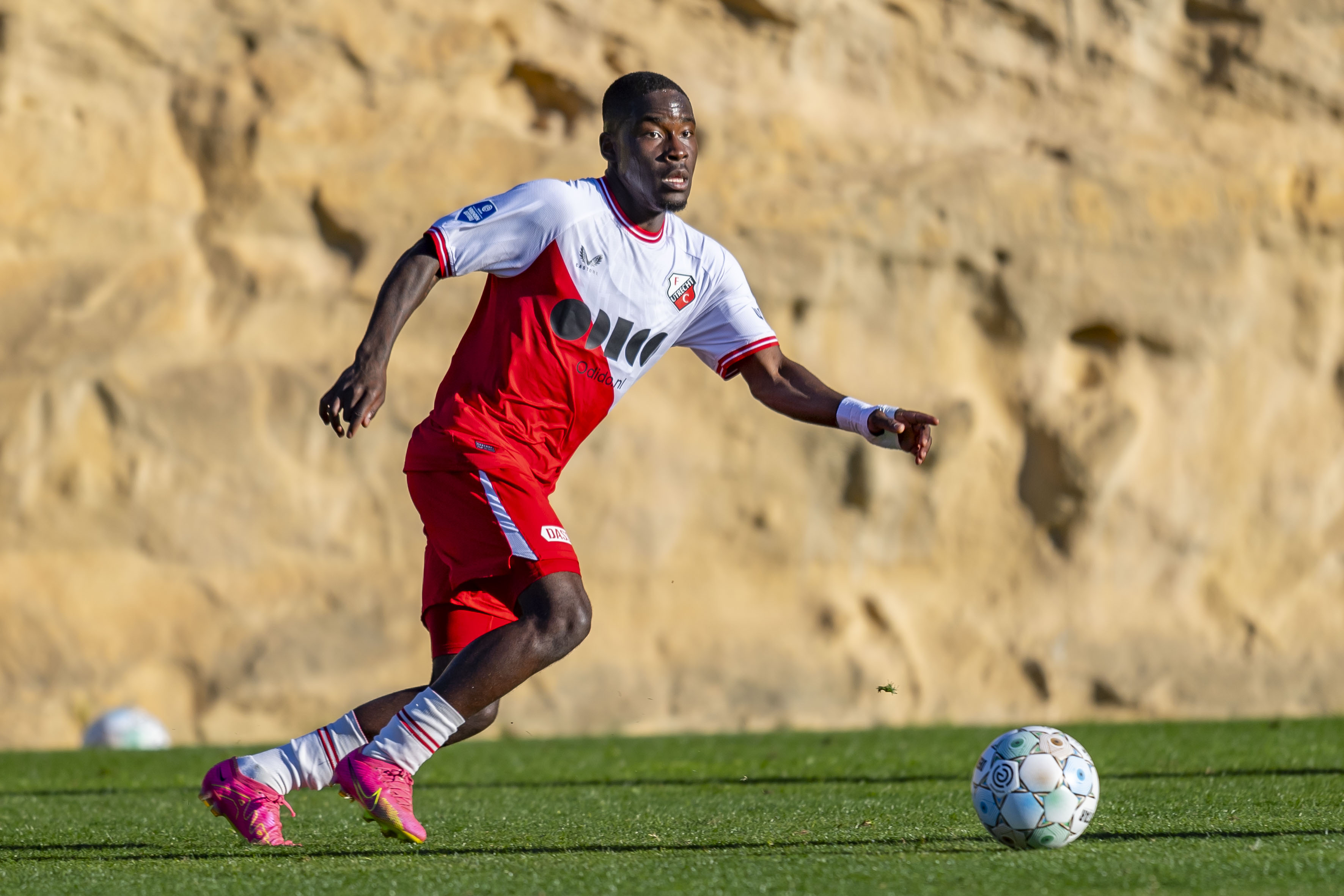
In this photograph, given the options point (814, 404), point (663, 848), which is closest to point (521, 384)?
point (814, 404)

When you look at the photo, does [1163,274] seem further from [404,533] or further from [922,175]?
[404,533]

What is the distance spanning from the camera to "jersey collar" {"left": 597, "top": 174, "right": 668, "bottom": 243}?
3.79 metres

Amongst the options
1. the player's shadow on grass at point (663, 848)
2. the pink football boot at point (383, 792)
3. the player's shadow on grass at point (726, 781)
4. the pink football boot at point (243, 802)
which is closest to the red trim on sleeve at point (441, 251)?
the pink football boot at point (383, 792)

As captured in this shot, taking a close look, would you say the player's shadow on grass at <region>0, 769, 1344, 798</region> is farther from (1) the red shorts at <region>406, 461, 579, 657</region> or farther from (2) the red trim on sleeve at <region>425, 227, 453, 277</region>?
(2) the red trim on sleeve at <region>425, 227, 453, 277</region>

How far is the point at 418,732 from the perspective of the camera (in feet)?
11.0

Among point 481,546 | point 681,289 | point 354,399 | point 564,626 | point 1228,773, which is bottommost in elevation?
point 1228,773

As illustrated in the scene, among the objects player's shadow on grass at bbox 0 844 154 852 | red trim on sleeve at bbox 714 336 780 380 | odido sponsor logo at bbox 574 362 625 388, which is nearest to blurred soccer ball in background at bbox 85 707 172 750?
player's shadow on grass at bbox 0 844 154 852

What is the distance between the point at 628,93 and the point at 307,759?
6.09 feet

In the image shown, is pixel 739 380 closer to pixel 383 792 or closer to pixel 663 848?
pixel 663 848

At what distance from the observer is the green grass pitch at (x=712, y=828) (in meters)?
2.81

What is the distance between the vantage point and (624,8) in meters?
11.0

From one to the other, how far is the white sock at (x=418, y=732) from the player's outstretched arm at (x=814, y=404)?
1222mm

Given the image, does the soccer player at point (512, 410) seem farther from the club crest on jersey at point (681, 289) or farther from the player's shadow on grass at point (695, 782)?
the player's shadow on grass at point (695, 782)

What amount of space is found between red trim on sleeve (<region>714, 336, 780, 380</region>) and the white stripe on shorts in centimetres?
88
